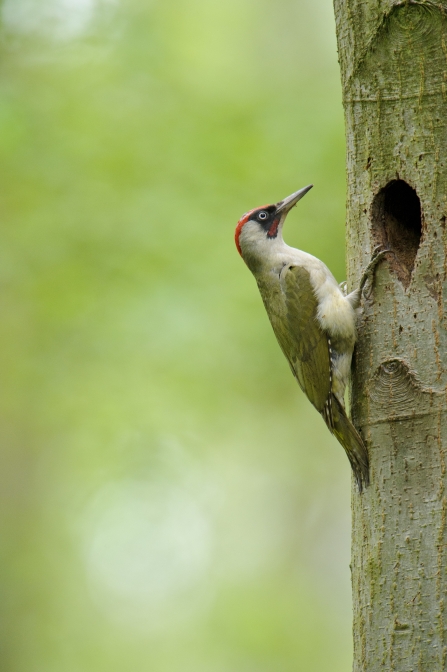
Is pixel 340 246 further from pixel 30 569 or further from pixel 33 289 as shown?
pixel 30 569

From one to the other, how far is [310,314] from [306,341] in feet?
0.53

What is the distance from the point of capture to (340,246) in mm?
6504

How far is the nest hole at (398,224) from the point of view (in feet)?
12.5

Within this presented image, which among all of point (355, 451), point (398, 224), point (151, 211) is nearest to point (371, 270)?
point (398, 224)

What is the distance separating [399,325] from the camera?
363cm

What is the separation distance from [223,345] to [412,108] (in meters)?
3.81

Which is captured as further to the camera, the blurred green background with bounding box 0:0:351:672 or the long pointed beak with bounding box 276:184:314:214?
the blurred green background with bounding box 0:0:351:672

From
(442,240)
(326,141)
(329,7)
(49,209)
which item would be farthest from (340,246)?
(329,7)

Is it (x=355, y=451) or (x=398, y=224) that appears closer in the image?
(x=355, y=451)

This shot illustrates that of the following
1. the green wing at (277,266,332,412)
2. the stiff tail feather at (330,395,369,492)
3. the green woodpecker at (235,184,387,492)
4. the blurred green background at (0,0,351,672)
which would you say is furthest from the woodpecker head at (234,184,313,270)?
the stiff tail feather at (330,395,369,492)

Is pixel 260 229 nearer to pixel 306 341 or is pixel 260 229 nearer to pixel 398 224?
pixel 306 341

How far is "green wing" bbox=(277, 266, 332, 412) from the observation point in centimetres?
434

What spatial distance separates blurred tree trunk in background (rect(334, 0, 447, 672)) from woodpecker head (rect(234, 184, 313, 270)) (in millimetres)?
1385

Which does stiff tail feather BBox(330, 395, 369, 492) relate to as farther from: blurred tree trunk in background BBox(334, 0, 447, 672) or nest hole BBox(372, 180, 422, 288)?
nest hole BBox(372, 180, 422, 288)
